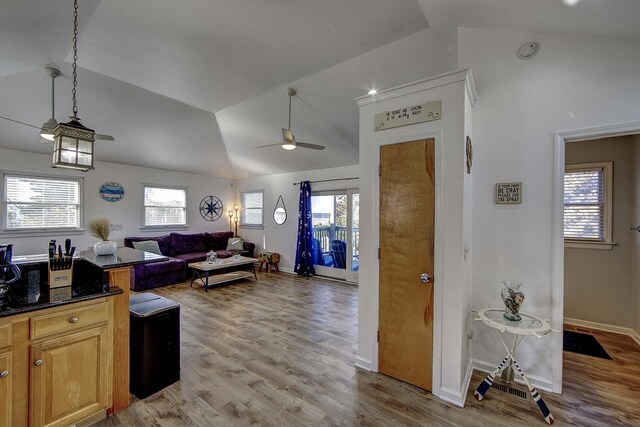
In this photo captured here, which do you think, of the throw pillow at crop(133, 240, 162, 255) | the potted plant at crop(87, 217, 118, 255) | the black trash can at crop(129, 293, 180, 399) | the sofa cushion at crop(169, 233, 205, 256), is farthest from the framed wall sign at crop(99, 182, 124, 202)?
the black trash can at crop(129, 293, 180, 399)

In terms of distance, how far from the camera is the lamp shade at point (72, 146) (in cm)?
175

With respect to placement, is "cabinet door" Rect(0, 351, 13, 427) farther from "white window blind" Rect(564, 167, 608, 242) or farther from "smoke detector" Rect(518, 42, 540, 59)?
"white window blind" Rect(564, 167, 608, 242)

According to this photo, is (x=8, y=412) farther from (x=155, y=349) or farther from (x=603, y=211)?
(x=603, y=211)

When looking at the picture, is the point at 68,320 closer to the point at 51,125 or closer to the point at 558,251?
the point at 51,125

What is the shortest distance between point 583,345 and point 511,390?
4.89 ft

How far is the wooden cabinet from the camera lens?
1.47 meters

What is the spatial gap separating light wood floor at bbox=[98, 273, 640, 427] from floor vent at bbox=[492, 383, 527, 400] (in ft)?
0.20

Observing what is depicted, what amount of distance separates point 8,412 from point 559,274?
3780 millimetres

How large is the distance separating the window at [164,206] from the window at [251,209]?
1601mm

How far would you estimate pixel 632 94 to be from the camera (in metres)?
2.00

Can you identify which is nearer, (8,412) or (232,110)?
→ (8,412)

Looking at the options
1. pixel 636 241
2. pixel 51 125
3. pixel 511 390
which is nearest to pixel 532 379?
pixel 511 390

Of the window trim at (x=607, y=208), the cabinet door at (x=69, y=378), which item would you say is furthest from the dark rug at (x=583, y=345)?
the cabinet door at (x=69, y=378)

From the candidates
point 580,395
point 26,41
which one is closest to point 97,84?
point 26,41
